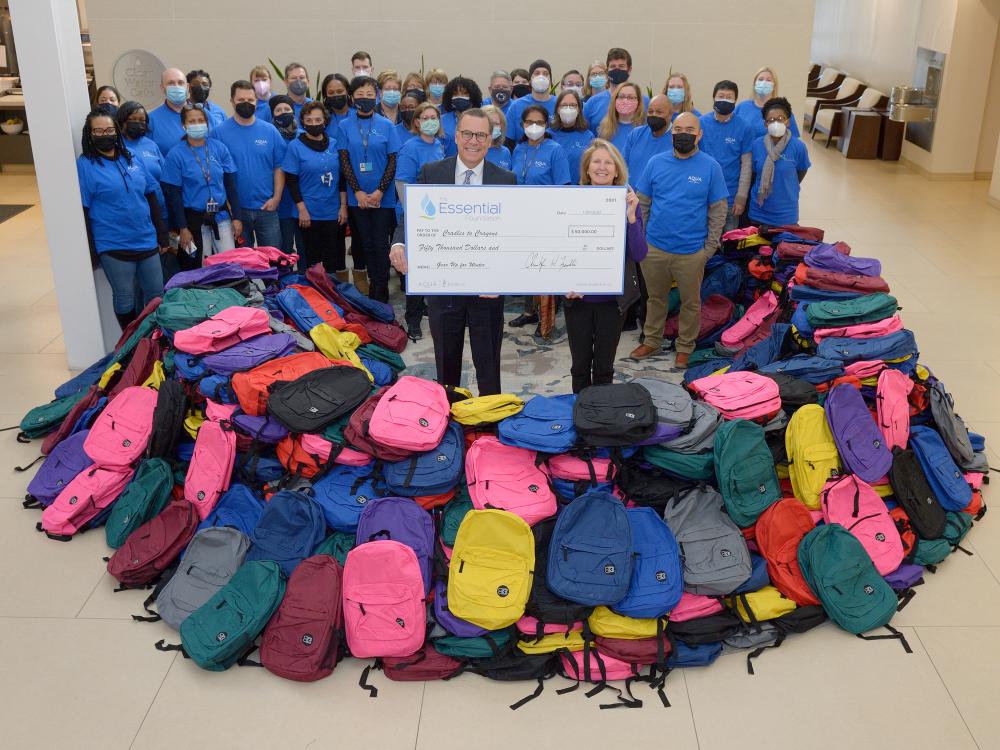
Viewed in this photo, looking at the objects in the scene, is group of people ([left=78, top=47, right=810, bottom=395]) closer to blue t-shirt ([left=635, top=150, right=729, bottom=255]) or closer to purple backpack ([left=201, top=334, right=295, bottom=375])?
blue t-shirt ([left=635, top=150, right=729, bottom=255])

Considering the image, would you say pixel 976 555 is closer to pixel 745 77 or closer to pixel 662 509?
pixel 662 509

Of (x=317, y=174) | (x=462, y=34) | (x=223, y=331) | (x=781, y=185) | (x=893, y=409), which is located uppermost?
(x=462, y=34)

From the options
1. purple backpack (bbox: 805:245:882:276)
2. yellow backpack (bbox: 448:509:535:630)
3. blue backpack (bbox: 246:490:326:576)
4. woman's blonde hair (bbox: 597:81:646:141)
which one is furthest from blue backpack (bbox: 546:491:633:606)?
woman's blonde hair (bbox: 597:81:646:141)

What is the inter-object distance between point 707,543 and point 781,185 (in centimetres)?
404

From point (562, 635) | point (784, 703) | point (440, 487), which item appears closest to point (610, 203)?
point (440, 487)

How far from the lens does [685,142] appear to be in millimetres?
5914

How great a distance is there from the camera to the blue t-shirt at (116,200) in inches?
238

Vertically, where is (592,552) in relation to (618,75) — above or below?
below

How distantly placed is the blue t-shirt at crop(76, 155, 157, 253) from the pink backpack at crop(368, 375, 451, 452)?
109 inches

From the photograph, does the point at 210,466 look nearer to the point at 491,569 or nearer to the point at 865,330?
the point at 491,569

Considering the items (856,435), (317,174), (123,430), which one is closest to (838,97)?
(317,174)

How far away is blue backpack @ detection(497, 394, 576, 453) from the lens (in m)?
4.02

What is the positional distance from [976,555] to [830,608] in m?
1.07

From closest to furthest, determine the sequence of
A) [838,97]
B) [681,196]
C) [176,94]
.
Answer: [681,196], [176,94], [838,97]
